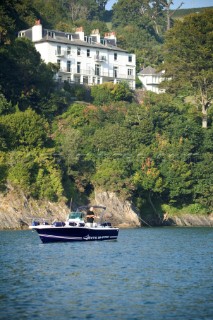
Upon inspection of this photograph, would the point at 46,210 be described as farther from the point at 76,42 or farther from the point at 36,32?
the point at 76,42

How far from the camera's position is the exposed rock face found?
10950cm

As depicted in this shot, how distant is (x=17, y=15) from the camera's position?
462 feet

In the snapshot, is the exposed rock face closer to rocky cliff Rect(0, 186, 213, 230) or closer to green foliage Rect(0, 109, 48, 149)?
rocky cliff Rect(0, 186, 213, 230)

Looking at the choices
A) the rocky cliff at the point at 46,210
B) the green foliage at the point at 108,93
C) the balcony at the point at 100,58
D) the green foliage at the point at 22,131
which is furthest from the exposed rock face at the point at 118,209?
the balcony at the point at 100,58

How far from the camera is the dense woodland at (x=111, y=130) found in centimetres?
10894

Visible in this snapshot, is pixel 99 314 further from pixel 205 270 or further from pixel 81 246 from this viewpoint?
pixel 81 246

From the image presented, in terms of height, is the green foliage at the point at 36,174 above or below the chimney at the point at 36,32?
below

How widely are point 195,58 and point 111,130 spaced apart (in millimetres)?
24020

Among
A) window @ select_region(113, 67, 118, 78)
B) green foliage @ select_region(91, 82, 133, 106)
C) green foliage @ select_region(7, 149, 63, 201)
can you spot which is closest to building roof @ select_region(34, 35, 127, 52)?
window @ select_region(113, 67, 118, 78)

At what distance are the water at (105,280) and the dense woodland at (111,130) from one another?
2560 cm

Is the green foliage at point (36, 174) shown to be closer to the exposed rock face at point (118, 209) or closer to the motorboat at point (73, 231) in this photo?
the exposed rock face at point (118, 209)

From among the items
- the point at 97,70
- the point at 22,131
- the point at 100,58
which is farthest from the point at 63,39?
the point at 22,131

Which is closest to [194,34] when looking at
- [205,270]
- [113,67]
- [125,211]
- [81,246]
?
[113,67]

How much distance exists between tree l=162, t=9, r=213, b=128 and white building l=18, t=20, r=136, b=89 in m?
14.4
